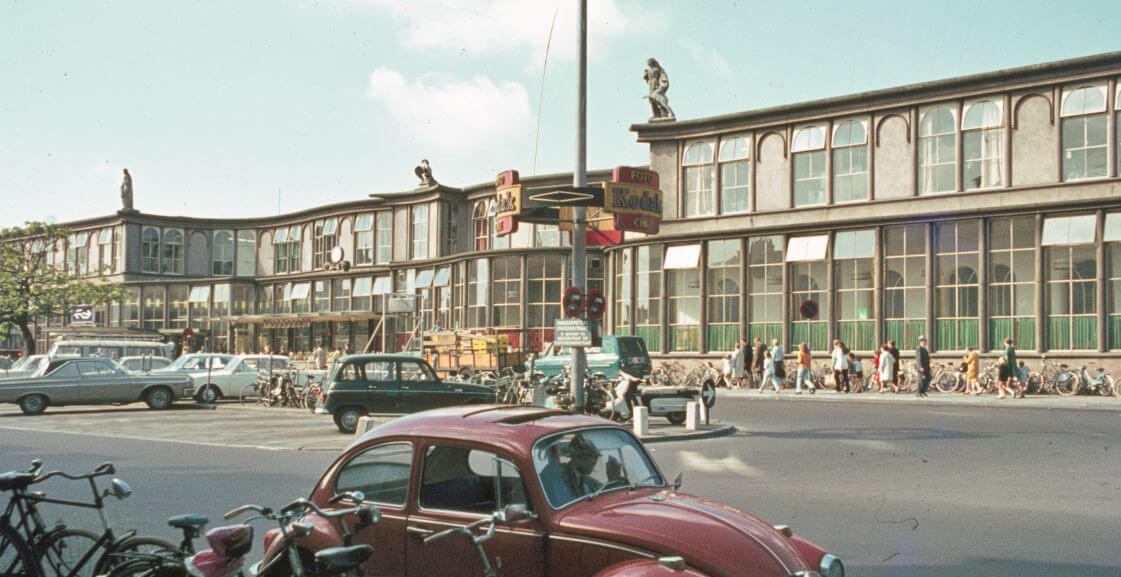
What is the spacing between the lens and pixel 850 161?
3825cm

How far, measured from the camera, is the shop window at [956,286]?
1382 inches

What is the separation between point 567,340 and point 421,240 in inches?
1529

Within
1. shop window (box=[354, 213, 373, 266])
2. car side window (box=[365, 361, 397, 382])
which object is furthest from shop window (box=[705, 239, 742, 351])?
shop window (box=[354, 213, 373, 266])

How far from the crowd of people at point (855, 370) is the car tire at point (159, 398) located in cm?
1877

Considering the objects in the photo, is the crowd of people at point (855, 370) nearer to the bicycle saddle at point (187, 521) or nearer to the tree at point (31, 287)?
the bicycle saddle at point (187, 521)

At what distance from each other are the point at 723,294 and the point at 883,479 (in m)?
27.9

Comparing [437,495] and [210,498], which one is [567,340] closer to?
[210,498]

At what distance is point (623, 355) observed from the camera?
2912cm


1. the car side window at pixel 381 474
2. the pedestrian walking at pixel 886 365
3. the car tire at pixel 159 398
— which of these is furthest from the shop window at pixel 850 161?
the car side window at pixel 381 474

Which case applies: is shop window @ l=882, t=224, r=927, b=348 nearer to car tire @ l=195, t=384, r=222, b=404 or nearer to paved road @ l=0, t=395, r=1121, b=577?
paved road @ l=0, t=395, r=1121, b=577

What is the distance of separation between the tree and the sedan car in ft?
A: 84.6

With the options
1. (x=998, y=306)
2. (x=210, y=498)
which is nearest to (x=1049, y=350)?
(x=998, y=306)

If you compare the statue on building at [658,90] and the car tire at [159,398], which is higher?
the statue on building at [658,90]

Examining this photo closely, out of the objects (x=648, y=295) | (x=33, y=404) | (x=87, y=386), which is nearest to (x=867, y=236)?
(x=648, y=295)
